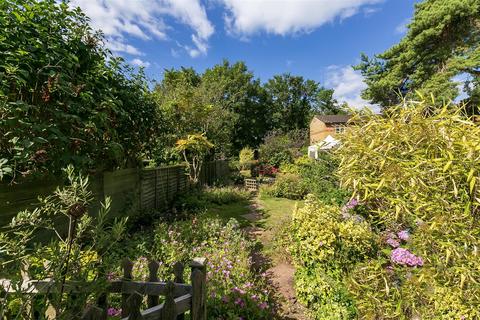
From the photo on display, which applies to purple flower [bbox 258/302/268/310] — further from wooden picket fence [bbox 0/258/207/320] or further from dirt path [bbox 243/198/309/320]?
wooden picket fence [bbox 0/258/207/320]

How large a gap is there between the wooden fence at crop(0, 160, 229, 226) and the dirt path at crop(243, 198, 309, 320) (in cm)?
272

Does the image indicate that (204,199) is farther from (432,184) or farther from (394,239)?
(432,184)

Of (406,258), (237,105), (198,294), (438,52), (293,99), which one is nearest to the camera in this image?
(198,294)

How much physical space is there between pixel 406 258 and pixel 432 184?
175 centimetres

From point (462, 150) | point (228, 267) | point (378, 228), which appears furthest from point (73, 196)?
point (378, 228)

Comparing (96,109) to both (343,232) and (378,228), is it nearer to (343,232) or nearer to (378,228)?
(343,232)

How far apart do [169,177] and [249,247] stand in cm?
411

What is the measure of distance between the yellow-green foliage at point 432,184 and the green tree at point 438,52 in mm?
11081

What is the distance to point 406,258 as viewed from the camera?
3012 millimetres

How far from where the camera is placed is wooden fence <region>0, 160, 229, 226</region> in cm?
301

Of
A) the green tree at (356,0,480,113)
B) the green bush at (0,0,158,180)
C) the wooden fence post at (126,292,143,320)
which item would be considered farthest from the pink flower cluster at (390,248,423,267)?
the green tree at (356,0,480,113)

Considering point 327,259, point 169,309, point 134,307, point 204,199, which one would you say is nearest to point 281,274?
point 327,259

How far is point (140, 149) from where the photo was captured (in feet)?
18.9

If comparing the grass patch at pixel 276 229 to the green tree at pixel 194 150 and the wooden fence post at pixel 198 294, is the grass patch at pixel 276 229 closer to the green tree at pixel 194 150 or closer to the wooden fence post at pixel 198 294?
the green tree at pixel 194 150
